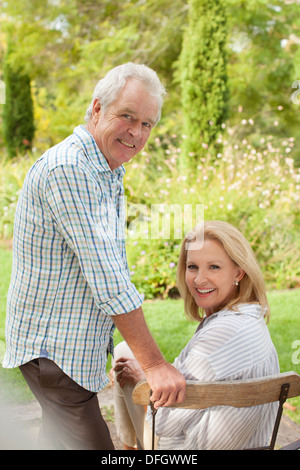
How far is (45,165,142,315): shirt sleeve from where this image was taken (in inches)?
40.0

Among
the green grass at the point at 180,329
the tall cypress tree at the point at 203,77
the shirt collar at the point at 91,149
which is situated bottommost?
the green grass at the point at 180,329

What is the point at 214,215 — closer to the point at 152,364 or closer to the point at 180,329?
the point at 180,329

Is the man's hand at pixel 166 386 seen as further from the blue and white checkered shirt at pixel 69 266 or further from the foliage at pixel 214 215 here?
the foliage at pixel 214 215

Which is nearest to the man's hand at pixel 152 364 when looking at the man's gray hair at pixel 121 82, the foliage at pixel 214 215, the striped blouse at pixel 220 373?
the striped blouse at pixel 220 373

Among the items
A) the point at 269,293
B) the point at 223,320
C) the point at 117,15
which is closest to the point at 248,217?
the point at 269,293

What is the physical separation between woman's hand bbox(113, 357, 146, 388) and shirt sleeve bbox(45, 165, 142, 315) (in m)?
0.45

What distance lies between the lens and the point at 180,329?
3227 mm

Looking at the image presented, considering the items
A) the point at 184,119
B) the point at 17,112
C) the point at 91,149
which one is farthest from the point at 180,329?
the point at 17,112

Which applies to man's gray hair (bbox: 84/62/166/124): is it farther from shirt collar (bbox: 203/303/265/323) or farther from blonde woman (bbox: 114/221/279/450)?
shirt collar (bbox: 203/303/265/323)

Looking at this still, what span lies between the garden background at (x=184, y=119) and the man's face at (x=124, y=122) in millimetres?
996

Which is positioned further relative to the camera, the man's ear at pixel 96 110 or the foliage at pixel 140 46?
the foliage at pixel 140 46

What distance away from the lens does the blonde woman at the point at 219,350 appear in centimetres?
116

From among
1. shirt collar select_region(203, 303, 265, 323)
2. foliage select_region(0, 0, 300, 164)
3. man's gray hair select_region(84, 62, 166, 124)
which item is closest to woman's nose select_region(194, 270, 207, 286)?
shirt collar select_region(203, 303, 265, 323)

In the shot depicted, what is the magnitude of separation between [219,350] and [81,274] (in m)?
0.42
